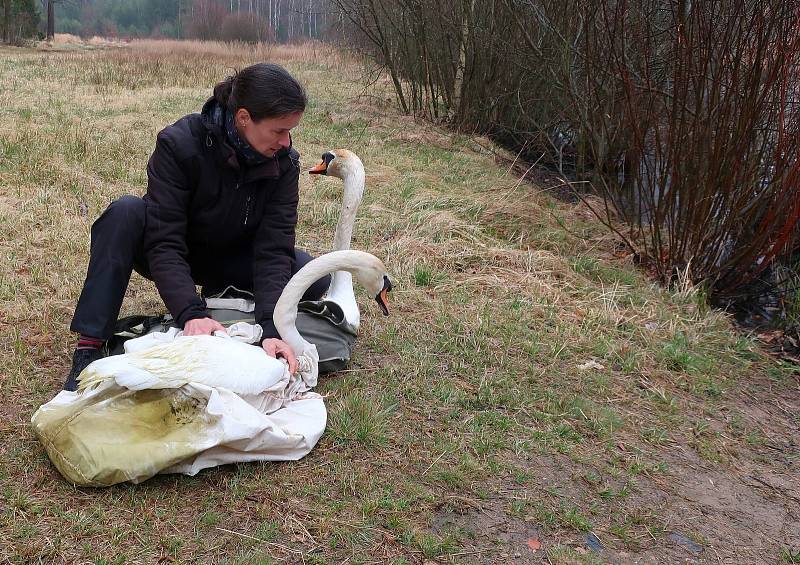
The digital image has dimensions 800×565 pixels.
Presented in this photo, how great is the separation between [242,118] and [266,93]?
0.18 m

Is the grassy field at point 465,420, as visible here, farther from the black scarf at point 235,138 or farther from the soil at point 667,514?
the black scarf at point 235,138

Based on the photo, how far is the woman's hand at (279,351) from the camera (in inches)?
117

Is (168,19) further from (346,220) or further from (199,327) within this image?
(199,327)

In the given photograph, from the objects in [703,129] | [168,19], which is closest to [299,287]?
[703,129]

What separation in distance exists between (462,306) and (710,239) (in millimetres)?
2218

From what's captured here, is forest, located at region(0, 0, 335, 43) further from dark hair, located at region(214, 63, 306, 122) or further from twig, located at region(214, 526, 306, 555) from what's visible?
twig, located at region(214, 526, 306, 555)

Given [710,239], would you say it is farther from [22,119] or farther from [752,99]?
[22,119]

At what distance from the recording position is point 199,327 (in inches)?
113

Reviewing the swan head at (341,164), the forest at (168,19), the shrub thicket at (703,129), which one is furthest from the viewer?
the forest at (168,19)

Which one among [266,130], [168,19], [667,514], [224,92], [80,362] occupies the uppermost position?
[224,92]

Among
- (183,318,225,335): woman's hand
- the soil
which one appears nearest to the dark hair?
(183,318,225,335): woman's hand

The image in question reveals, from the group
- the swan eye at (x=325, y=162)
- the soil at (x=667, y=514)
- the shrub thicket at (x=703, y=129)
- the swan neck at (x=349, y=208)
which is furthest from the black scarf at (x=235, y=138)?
the shrub thicket at (x=703, y=129)

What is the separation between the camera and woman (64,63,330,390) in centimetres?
293

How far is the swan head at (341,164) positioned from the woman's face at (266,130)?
98cm
